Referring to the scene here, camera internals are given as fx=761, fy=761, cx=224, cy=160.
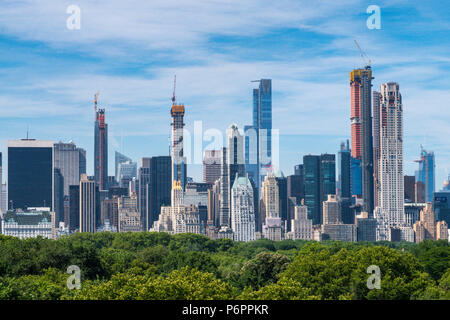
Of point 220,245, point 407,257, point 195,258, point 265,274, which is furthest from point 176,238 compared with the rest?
point 407,257

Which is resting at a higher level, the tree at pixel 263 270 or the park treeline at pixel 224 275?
the park treeline at pixel 224 275

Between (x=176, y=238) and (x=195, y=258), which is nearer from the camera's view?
(x=195, y=258)

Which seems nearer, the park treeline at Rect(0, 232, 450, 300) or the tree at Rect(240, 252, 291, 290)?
the park treeline at Rect(0, 232, 450, 300)

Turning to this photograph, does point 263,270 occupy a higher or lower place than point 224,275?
higher

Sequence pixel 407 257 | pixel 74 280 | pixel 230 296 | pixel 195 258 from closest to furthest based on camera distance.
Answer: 1. pixel 230 296
2. pixel 74 280
3. pixel 407 257
4. pixel 195 258

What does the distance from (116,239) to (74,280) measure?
73923mm

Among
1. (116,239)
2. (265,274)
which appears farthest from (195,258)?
(116,239)

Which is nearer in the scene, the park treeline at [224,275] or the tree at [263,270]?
the park treeline at [224,275]

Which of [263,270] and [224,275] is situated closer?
[263,270]

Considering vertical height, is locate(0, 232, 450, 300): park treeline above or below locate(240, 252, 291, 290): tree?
above

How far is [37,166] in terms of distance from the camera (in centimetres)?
19888
